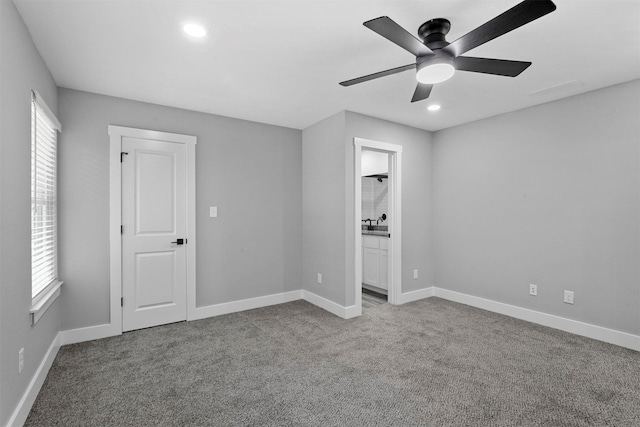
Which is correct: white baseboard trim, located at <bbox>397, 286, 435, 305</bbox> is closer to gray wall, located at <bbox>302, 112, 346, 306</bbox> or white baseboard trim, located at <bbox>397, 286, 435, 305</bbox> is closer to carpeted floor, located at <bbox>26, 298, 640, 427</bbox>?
carpeted floor, located at <bbox>26, 298, 640, 427</bbox>

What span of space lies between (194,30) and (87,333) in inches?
117

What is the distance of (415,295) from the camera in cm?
451

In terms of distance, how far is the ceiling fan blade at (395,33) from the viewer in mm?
1596

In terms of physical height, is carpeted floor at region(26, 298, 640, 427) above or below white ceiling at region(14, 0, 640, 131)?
below

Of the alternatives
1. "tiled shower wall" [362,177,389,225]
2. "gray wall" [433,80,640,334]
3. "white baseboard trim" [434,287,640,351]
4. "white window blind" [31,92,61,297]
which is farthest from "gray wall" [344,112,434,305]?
"white window blind" [31,92,61,297]

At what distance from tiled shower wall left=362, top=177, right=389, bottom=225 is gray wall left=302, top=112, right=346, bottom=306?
2.00 m

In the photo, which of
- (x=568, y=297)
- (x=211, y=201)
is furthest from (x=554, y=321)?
(x=211, y=201)

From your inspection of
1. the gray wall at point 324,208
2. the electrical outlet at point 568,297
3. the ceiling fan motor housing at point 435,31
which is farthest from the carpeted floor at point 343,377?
the ceiling fan motor housing at point 435,31

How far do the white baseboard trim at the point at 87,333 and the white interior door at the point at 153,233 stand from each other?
135 mm

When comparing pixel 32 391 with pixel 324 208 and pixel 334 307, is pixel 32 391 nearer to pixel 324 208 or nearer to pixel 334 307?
pixel 334 307

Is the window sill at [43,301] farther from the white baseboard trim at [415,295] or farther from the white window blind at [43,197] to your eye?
the white baseboard trim at [415,295]

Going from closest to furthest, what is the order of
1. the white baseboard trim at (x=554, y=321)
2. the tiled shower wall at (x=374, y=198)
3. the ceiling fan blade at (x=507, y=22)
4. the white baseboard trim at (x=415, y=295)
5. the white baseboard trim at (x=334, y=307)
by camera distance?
A: the ceiling fan blade at (x=507, y=22) < the white baseboard trim at (x=554, y=321) < the white baseboard trim at (x=334, y=307) < the white baseboard trim at (x=415, y=295) < the tiled shower wall at (x=374, y=198)

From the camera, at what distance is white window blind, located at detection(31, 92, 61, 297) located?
233cm

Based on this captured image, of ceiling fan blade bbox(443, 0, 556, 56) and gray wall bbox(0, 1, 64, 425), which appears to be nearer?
ceiling fan blade bbox(443, 0, 556, 56)
